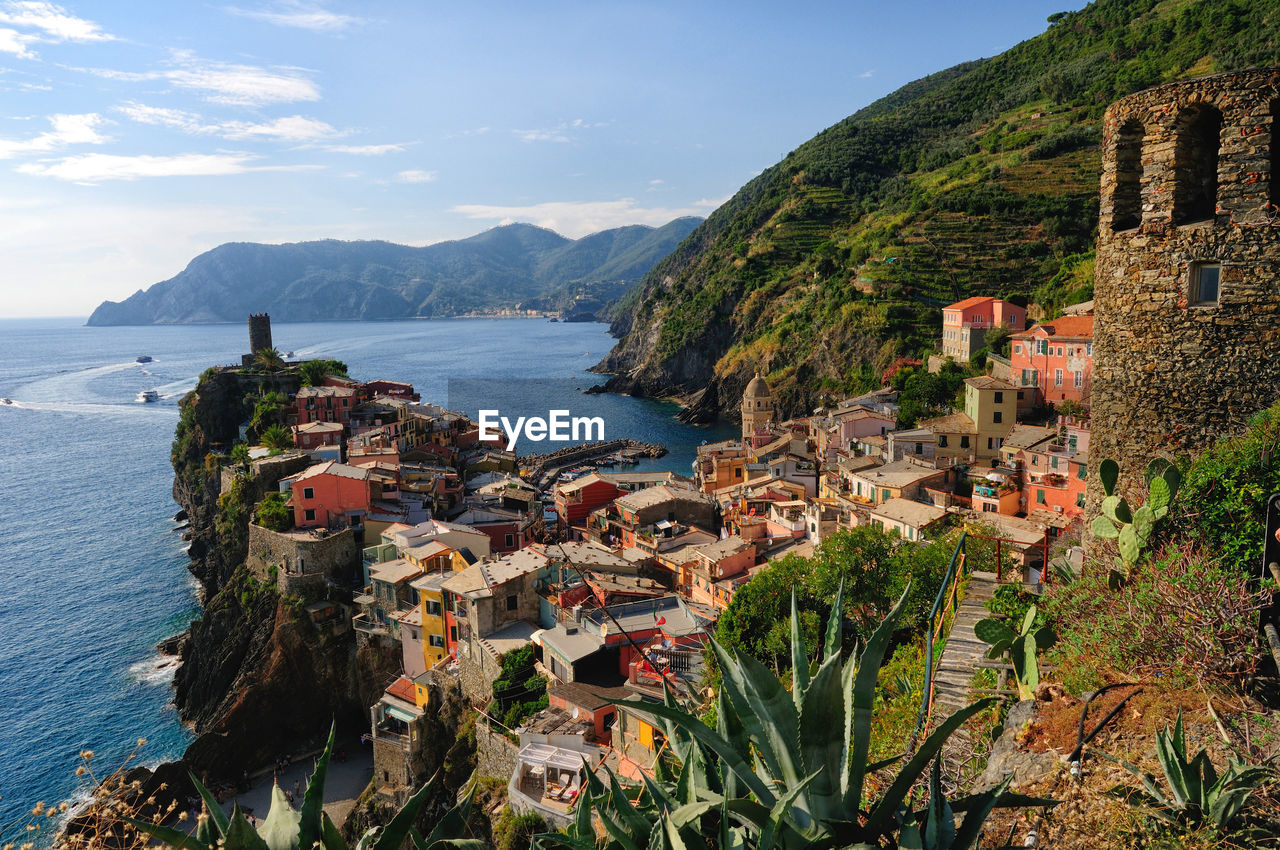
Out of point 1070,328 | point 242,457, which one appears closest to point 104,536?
point 242,457

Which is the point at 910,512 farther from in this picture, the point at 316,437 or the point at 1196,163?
the point at 316,437

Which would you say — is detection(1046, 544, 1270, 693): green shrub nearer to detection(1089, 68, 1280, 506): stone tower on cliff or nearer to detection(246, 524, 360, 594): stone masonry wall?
detection(1089, 68, 1280, 506): stone tower on cliff

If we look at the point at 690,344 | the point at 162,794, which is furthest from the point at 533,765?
the point at 690,344

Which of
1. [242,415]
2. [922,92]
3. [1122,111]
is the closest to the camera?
[1122,111]

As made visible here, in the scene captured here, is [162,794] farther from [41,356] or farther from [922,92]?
[41,356]

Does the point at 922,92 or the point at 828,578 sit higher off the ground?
the point at 922,92

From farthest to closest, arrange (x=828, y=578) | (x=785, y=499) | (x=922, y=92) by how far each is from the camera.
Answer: (x=922, y=92)
(x=785, y=499)
(x=828, y=578)
